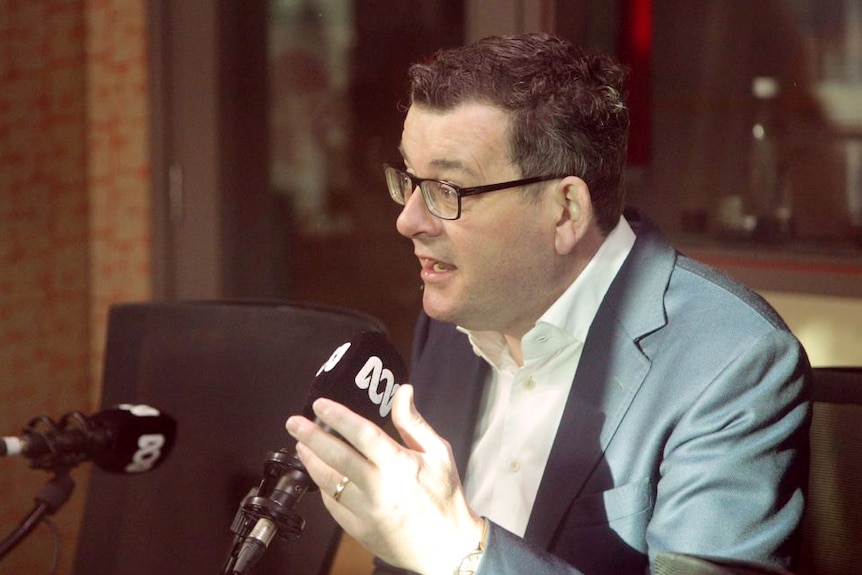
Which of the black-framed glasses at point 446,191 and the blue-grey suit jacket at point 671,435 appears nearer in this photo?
the blue-grey suit jacket at point 671,435

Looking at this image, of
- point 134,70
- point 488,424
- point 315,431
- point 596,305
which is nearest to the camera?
point 315,431

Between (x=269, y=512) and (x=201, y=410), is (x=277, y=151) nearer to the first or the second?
(x=201, y=410)

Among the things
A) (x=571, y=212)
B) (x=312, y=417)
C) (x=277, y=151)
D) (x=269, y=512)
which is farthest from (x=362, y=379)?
(x=277, y=151)

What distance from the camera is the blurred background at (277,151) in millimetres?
2678

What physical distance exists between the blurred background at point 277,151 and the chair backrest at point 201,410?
113cm

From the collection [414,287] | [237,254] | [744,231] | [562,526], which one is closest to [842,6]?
[744,231]

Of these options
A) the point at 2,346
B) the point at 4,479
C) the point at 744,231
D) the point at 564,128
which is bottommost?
the point at 4,479

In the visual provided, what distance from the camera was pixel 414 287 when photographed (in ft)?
9.21

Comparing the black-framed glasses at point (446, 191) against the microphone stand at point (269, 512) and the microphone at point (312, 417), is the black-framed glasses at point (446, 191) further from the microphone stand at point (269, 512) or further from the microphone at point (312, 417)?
the microphone stand at point (269, 512)

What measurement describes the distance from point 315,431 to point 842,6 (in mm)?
2342

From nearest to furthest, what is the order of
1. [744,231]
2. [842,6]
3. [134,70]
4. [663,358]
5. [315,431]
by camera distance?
[315,431] < [663,358] < [744,231] < [842,6] < [134,70]

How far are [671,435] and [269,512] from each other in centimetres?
49

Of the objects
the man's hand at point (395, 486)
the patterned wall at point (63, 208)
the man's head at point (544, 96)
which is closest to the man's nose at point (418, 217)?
the man's head at point (544, 96)

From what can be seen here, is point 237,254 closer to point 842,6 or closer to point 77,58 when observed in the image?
point 77,58
